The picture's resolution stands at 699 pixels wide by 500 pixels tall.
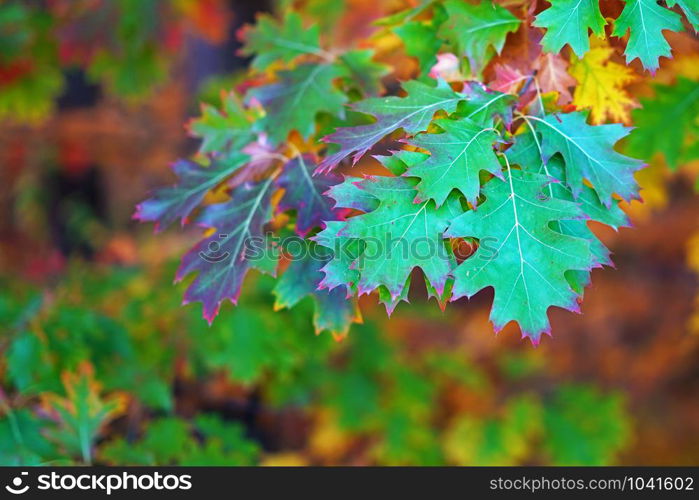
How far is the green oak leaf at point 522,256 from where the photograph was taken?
3.96 ft

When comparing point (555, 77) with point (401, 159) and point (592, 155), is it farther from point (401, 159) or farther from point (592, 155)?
point (401, 159)

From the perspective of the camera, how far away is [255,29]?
195 cm

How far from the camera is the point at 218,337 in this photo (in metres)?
2.80

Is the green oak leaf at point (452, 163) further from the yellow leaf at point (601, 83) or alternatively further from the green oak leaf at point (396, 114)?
the yellow leaf at point (601, 83)

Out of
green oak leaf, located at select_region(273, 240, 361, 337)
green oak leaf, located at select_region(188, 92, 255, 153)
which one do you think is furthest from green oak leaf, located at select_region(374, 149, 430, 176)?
green oak leaf, located at select_region(188, 92, 255, 153)

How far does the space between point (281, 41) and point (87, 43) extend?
1.45 meters

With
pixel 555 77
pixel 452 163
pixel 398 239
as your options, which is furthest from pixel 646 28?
pixel 398 239

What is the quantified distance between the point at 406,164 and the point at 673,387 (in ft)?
14.4

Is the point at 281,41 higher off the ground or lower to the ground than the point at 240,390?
higher

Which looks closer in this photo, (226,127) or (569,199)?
(569,199)

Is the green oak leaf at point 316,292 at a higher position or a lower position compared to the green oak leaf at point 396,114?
lower

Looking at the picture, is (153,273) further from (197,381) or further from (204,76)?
(204,76)

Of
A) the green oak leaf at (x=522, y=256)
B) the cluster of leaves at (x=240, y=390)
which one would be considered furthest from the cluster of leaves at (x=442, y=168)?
the cluster of leaves at (x=240, y=390)

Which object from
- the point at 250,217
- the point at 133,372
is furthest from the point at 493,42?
the point at 133,372
